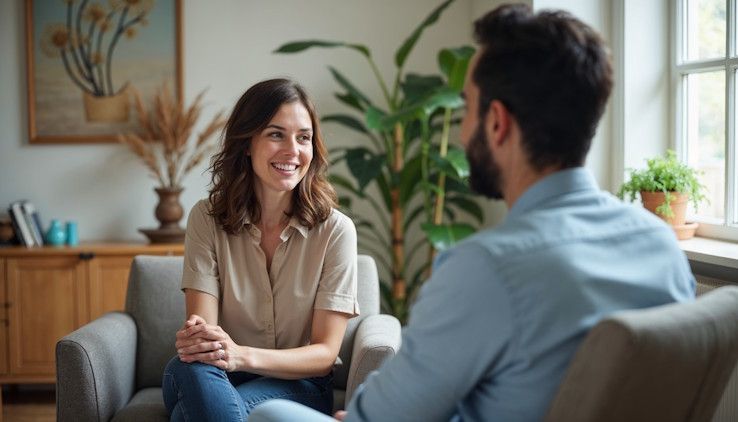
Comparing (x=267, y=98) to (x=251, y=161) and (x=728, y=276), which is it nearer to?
(x=251, y=161)

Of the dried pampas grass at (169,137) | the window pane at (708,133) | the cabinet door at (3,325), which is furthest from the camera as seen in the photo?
the dried pampas grass at (169,137)

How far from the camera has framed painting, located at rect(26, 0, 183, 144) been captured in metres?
4.44

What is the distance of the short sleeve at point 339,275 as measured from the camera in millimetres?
2359

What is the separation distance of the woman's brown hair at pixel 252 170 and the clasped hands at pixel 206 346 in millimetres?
363

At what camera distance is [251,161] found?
2.53 meters

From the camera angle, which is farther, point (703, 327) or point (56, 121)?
point (56, 121)

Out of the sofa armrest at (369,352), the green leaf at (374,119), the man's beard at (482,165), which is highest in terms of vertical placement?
the green leaf at (374,119)

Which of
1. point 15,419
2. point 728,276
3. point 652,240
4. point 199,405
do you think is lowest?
point 15,419

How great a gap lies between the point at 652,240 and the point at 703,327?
0.54 feet

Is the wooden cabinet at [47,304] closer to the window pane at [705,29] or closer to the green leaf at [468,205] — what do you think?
the green leaf at [468,205]

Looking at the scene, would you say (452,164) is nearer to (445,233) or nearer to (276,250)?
(445,233)

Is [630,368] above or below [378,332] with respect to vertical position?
above

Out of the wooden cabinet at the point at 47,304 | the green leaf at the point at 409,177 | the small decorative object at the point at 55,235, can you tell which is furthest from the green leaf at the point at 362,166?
the small decorative object at the point at 55,235

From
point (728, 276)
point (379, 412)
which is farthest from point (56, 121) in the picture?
point (379, 412)
